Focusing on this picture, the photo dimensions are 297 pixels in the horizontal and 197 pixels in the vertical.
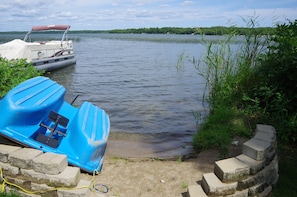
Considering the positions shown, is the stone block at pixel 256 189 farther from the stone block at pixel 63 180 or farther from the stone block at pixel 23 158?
the stone block at pixel 23 158

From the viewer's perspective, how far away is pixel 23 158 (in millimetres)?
3504

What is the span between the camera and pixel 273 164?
393 cm

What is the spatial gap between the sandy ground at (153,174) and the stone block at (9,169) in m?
1.03

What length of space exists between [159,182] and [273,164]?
5.43ft

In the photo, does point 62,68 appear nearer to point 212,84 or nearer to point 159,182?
point 212,84

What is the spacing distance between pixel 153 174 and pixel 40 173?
184 centimetres

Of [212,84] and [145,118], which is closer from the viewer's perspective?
[212,84]

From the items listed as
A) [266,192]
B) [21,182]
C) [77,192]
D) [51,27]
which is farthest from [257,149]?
[51,27]

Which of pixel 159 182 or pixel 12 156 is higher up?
pixel 12 156


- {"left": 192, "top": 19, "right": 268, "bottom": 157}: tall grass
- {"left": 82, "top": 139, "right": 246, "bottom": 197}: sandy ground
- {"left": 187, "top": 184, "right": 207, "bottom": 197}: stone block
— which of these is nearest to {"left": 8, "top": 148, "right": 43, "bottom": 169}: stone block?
{"left": 82, "top": 139, "right": 246, "bottom": 197}: sandy ground

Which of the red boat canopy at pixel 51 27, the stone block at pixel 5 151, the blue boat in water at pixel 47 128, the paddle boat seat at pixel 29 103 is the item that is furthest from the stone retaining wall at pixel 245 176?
the red boat canopy at pixel 51 27

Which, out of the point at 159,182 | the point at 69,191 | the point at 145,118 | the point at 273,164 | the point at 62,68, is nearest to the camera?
the point at 69,191

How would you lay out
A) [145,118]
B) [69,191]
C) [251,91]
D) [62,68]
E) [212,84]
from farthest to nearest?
[62,68]
[145,118]
[212,84]
[251,91]
[69,191]

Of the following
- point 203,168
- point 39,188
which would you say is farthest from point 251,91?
point 39,188
